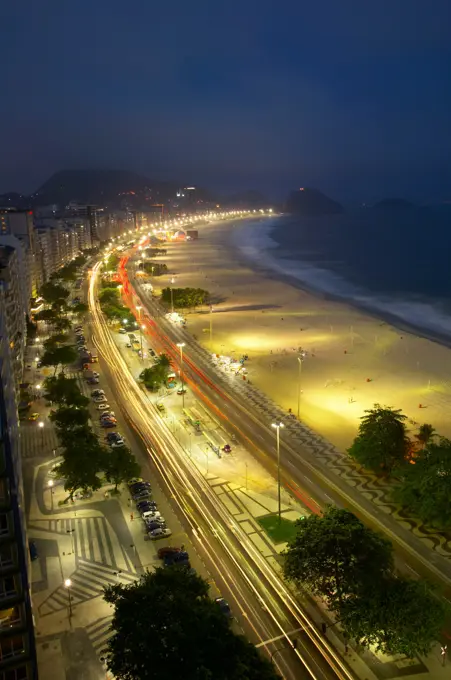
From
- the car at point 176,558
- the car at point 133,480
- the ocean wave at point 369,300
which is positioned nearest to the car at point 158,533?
the car at point 176,558

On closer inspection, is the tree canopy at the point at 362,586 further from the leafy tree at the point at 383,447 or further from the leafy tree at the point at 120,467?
the leafy tree at the point at 120,467

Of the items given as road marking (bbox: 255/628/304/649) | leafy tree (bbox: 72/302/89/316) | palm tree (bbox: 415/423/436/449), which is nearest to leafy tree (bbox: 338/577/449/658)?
road marking (bbox: 255/628/304/649)

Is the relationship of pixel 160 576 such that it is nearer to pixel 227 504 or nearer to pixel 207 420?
pixel 227 504

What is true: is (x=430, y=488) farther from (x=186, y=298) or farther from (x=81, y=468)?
(x=186, y=298)

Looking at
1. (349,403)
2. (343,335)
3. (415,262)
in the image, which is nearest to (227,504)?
(349,403)

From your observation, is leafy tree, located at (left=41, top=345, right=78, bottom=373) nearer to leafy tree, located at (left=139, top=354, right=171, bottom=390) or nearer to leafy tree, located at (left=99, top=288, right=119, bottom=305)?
leafy tree, located at (left=139, top=354, right=171, bottom=390)
